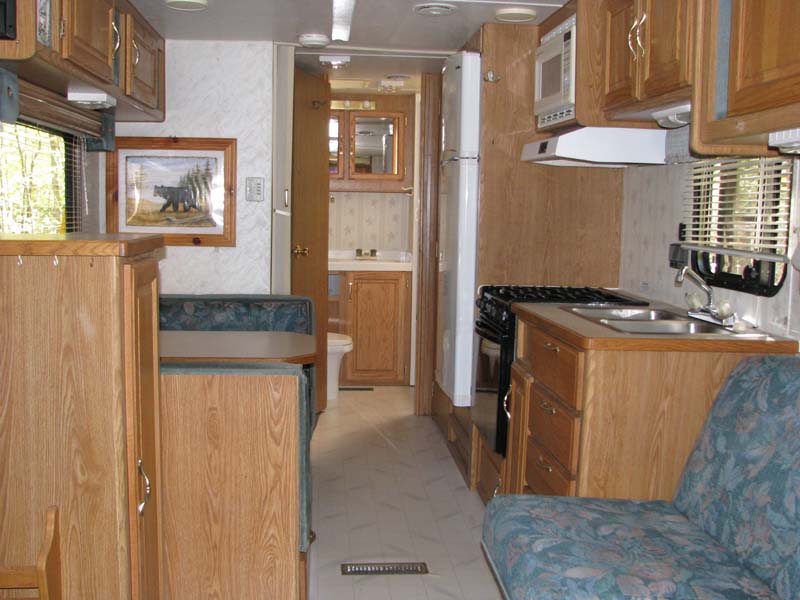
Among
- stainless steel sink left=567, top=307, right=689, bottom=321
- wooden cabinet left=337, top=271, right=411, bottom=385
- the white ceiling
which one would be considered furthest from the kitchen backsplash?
stainless steel sink left=567, top=307, right=689, bottom=321

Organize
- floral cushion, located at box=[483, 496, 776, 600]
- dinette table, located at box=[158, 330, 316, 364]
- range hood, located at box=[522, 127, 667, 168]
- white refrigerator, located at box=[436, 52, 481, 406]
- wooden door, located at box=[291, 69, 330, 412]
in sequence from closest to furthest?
1. floral cushion, located at box=[483, 496, 776, 600]
2. dinette table, located at box=[158, 330, 316, 364]
3. range hood, located at box=[522, 127, 667, 168]
4. white refrigerator, located at box=[436, 52, 481, 406]
5. wooden door, located at box=[291, 69, 330, 412]

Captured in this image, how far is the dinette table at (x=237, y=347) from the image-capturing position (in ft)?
9.95

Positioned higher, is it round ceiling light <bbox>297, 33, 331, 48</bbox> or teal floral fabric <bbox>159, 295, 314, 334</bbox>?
round ceiling light <bbox>297, 33, 331, 48</bbox>

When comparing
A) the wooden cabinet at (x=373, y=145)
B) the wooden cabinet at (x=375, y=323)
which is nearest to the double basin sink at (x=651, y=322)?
the wooden cabinet at (x=375, y=323)

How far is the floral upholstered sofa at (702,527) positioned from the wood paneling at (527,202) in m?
1.78

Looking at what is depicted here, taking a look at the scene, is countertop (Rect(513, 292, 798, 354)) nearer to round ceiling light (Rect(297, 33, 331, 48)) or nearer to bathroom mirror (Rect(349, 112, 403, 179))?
round ceiling light (Rect(297, 33, 331, 48))

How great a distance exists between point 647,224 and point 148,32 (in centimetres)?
245

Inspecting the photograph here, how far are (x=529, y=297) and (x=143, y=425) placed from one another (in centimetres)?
187

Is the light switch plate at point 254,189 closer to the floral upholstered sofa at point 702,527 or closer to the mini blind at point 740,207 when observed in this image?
the mini blind at point 740,207

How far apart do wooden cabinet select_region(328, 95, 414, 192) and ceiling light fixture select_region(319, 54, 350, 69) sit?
4.25 feet

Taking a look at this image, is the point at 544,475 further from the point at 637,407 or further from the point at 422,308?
the point at 422,308

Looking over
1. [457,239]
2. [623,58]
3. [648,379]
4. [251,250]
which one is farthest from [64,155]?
[648,379]

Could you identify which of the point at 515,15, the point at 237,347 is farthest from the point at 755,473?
the point at 515,15

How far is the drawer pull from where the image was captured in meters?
2.77
